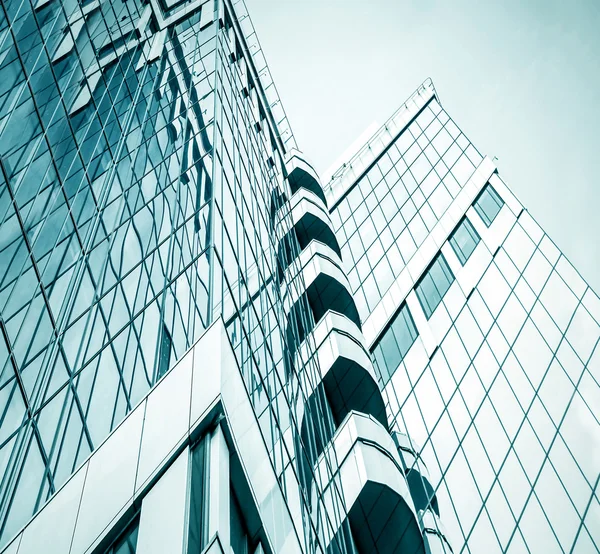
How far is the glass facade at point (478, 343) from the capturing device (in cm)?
2634

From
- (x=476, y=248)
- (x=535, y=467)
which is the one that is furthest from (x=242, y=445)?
(x=476, y=248)

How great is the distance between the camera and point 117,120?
2477 cm

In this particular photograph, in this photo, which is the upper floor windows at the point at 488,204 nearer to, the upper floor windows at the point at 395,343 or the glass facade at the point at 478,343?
the glass facade at the point at 478,343

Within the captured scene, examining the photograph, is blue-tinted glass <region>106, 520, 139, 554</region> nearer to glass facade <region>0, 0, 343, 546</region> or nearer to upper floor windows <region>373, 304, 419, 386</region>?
glass facade <region>0, 0, 343, 546</region>

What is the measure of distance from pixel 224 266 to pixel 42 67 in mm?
15389

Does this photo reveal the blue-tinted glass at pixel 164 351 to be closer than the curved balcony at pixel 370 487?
Yes

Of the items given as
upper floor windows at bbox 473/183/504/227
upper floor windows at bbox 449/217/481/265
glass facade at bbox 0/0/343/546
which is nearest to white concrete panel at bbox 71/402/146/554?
glass facade at bbox 0/0/343/546

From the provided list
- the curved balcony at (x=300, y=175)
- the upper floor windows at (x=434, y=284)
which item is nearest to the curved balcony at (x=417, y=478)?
the upper floor windows at (x=434, y=284)

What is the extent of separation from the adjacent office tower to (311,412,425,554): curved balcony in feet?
Answer: 0.31

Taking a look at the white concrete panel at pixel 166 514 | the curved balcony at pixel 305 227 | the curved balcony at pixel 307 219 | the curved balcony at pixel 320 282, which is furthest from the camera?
the curved balcony at pixel 307 219

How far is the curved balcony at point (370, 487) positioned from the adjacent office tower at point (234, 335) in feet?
0.31

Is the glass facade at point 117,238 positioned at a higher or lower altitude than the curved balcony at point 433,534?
higher

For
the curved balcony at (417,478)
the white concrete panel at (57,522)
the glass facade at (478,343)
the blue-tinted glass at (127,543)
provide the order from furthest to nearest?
the glass facade at (478,343), the curved balcony at (417,478), the white concrete panel at (57,522), the blue-tinted glass at (127,543)

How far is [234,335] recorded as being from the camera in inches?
493
